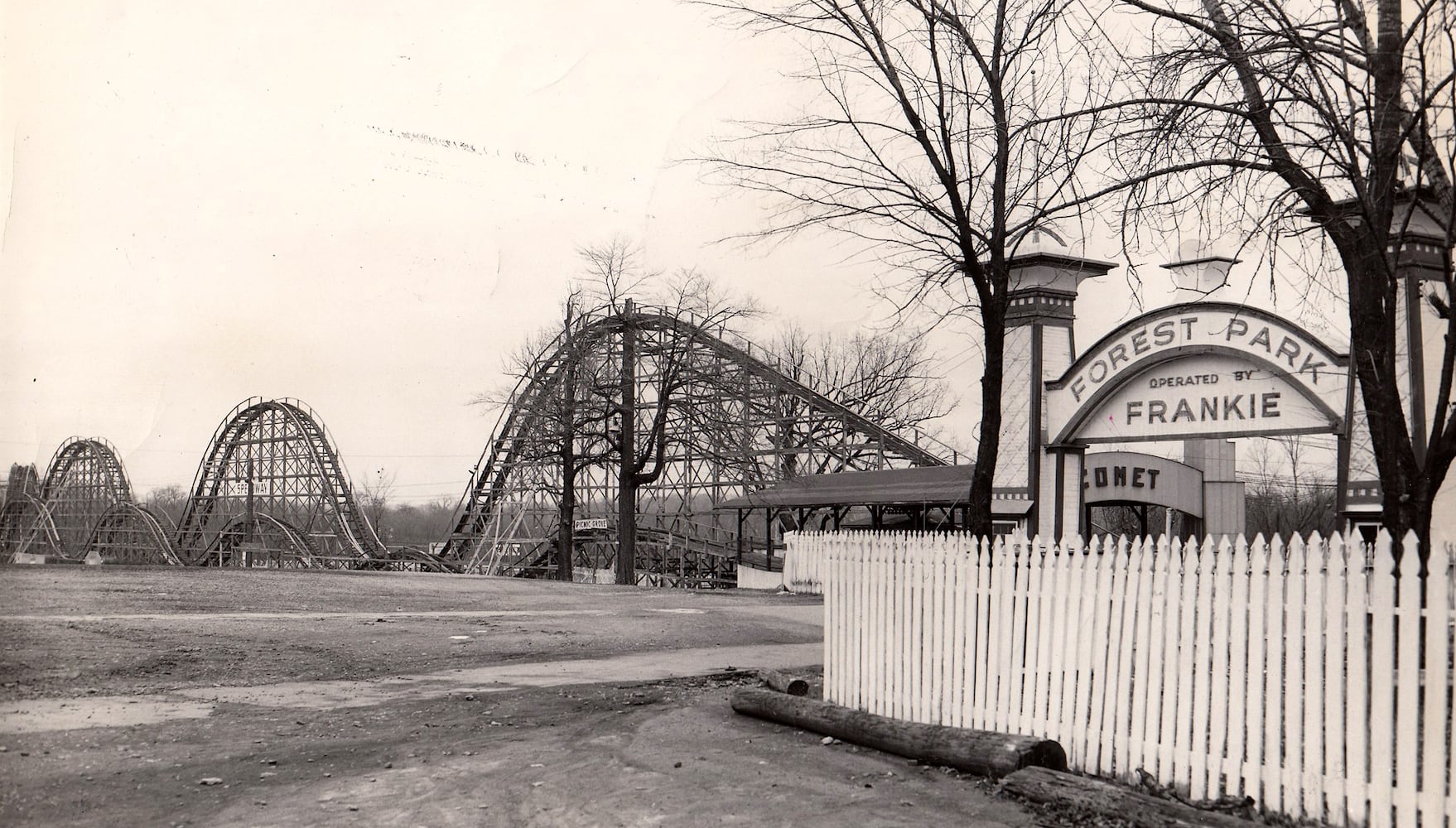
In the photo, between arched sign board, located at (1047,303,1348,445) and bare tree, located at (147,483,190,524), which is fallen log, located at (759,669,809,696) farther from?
bare tree, located at (147,483,190,524)

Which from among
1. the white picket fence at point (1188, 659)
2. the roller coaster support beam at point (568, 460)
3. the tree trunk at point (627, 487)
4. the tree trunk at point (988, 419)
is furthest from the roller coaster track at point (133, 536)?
the white picket fence at point (1188, 659)

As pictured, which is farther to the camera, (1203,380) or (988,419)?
(1203,380)

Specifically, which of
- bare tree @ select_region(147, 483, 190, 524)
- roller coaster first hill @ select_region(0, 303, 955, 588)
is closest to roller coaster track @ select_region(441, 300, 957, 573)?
roller coaster first hill @ select_region(0, 303, 955, 588)

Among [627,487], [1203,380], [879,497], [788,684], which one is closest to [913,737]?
[788,684]

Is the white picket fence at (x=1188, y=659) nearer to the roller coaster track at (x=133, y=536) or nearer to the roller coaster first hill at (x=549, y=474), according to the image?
the roller coaster first hill at (x=549, y=474)

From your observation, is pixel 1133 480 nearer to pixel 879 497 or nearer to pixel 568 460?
pixel 879 497
